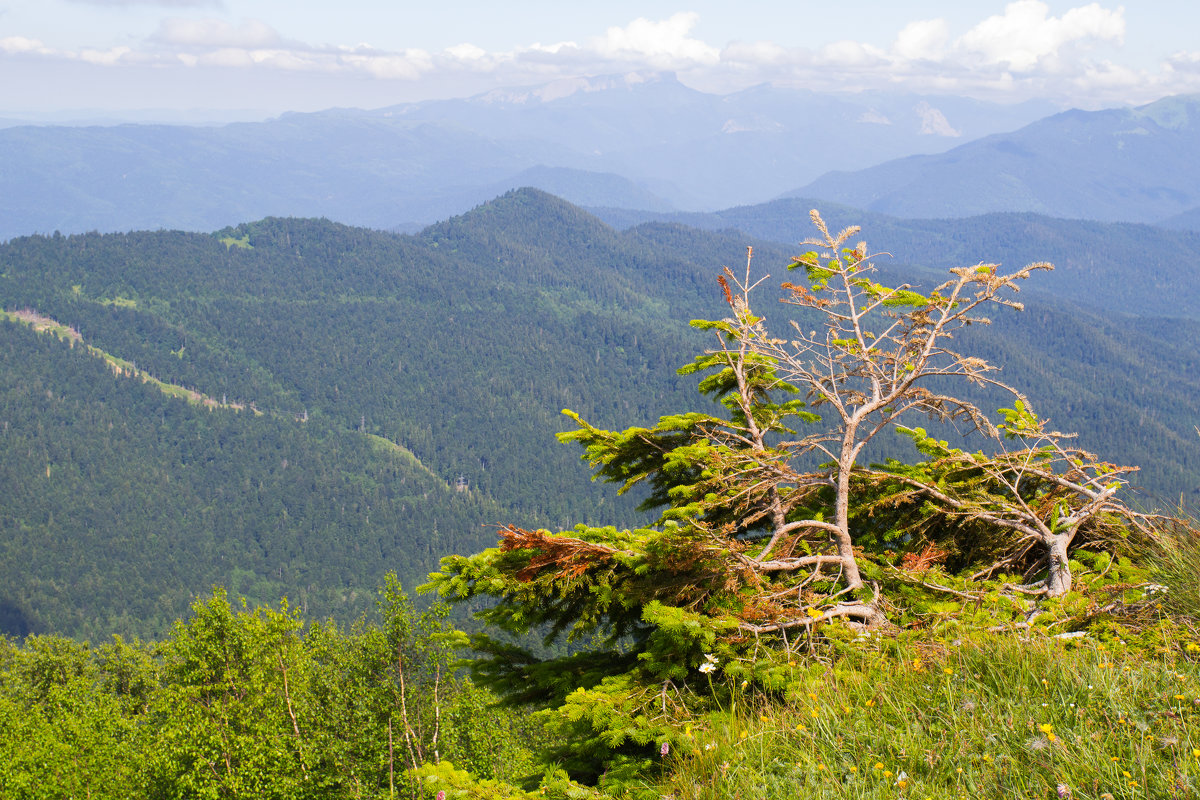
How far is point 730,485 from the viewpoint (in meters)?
8.45

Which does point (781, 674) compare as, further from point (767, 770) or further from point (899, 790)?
point (899, 790)

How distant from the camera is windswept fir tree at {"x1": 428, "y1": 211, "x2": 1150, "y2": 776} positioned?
654 cm

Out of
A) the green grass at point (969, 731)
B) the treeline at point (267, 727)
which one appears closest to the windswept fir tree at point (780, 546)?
the green grass at point (969, 731)

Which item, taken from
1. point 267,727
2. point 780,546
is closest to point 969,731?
point 780,546

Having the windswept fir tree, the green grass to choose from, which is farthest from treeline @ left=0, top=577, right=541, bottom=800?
the green grass

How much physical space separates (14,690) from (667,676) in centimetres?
4966

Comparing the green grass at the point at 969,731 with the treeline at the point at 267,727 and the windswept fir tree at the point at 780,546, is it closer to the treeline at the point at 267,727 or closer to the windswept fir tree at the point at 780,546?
the windswept fir tree at the point at 780,546

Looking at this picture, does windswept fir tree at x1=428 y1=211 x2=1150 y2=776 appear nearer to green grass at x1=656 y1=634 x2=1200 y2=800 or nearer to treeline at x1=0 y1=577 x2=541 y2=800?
green grass at x1=656 y1=634 x2=1200 y2=800

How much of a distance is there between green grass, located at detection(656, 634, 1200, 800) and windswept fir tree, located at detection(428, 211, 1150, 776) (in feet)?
1.76

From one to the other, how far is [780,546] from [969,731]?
126 inches

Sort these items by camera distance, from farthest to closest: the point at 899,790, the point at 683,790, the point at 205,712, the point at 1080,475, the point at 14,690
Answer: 1. the point at 14,690
2. the point at 205,712
3. the point at 1080,475
4. the point at 683,790
5. the point at 899,790

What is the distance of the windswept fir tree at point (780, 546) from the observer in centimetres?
654

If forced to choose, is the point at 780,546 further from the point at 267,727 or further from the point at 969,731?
the point at 267,727

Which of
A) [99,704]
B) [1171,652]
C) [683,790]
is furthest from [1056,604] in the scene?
[99,704]
